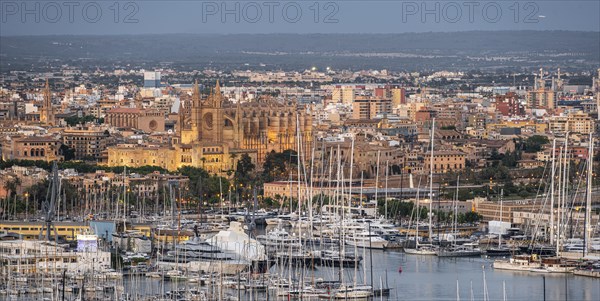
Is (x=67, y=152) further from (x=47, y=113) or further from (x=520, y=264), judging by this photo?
(x=520, y=264)

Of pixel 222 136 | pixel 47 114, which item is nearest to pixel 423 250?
pixel 222 136

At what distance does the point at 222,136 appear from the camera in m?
54.5

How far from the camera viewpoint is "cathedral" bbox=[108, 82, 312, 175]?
51.8m

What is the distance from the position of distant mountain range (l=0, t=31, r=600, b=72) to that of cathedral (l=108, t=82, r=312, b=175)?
81891mm

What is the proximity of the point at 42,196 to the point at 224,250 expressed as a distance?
11.2 metres

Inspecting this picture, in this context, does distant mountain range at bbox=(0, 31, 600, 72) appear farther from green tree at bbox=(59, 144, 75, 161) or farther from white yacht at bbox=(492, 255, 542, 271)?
white yacht at bbox=(492, 255, 542, 271)

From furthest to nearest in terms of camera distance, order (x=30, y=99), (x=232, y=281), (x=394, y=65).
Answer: (x=394, y=65) → (x=30, y=99) → (x=232, y=281)

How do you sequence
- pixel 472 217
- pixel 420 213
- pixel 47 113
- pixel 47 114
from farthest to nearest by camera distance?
1. pixel 47 113
2. pixel 47 114
3. pixel 472 217
4. pixel 420 213

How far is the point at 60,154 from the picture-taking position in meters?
54.9

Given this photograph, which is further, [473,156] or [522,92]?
[522,92]

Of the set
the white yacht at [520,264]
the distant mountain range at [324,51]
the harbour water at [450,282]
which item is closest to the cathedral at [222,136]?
the harbour water at [450,282]

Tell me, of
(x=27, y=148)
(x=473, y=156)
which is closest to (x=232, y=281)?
(x=27, y=148)

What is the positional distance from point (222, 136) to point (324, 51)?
132110mm

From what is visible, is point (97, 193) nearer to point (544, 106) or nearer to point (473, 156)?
point (473, 156)
